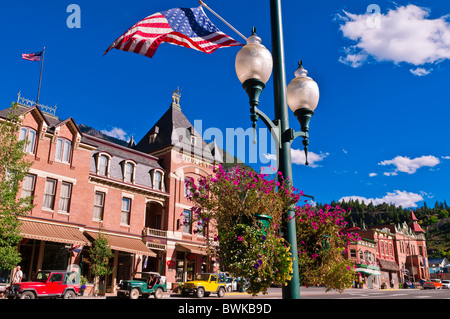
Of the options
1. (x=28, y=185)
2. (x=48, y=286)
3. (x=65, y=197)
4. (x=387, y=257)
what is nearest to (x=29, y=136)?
(x=28, y=185)

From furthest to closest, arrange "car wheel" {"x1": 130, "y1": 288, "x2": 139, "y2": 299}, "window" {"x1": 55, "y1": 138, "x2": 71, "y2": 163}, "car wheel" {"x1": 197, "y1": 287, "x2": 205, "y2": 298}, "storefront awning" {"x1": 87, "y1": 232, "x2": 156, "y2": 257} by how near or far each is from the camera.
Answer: "storefront awning" {"x1": 87, "y1": 232, "x2": 156, "y2": 257}
"window" {"x1": 55, "y1": 138, "x2": 71, "y2": 163}
"car wheel" {"x1": 197, "y1": 287, "x2": 205, "y2": 298}
"car wheel" {"x1": 130, "y1": 288, "x2": 139, "y2": 299}

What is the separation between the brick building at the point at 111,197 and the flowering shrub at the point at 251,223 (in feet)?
53.5

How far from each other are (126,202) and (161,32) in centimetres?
2545

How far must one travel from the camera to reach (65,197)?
2752 cm

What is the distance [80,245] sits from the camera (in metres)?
26.2

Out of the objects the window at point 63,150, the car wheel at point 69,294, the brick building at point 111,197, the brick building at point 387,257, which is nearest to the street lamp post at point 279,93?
the brick building at point 111,197

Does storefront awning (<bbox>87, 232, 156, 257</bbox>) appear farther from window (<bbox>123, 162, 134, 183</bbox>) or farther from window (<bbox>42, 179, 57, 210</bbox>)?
window (<bbox>123, 162, 134, 183</bbox>)

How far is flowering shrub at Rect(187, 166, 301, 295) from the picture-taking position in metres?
4.32

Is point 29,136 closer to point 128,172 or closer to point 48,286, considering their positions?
point 128,172

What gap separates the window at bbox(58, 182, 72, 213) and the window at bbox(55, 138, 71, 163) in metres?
1.94

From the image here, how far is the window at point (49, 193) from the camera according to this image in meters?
26.4

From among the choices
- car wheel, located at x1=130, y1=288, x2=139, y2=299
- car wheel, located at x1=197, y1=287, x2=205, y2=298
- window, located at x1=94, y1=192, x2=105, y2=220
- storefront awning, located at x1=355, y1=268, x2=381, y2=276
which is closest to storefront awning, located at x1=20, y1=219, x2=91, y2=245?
window, located at x1=94, y1=192, x2=105, y2=220

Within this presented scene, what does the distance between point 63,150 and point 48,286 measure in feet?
38.6
